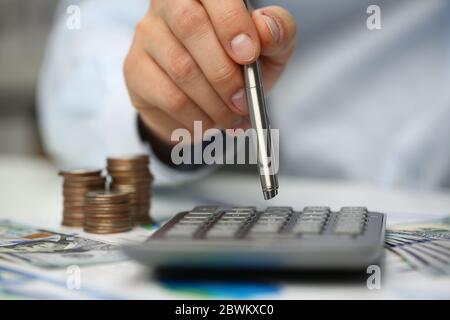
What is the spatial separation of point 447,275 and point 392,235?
0.15 meters

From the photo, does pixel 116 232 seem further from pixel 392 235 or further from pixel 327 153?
pixel 327 153

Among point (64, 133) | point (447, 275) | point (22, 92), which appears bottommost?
point (447, 275)

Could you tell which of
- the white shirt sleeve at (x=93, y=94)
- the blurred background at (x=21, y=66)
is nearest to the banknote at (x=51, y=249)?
the white shirt sleeve at (x=93, y=94)

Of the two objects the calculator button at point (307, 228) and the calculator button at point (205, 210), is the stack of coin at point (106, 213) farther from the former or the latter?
the calculator button at point (307, 228)

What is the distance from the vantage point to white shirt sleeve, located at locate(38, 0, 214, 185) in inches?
41.7

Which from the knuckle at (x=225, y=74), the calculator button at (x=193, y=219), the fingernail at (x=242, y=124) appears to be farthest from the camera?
the fingernail at (x=242, y=124)

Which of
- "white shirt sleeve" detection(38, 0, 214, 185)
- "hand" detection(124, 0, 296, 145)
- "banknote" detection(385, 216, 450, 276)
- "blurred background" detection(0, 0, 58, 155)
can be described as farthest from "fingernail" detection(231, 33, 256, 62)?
"blurred background" detection(0, 0, 58, 155)

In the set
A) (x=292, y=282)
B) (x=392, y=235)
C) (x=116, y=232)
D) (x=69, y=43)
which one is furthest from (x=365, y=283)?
(x=69, y=43)

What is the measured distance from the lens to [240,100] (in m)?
0.66

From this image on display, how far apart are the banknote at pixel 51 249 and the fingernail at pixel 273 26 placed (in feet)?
0.87

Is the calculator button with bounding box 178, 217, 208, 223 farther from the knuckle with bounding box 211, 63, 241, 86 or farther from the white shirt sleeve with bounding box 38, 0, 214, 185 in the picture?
the white shirt sleeve with bounding box 38, 0, 214, 185

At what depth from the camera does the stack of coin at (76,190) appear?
68cm

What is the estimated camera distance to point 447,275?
1.49 feet

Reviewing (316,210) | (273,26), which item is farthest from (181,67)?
(316,210)
